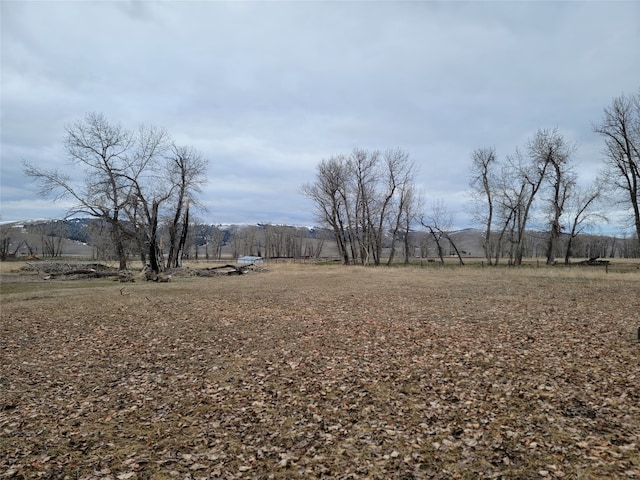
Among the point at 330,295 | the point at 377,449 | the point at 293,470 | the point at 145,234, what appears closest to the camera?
the point at 293,470

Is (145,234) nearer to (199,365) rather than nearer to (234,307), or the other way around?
(234,307)

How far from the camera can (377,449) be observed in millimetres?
4688

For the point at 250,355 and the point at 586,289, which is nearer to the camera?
the point at 250,355

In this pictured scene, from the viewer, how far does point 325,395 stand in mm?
6410

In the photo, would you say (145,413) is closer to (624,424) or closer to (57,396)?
(57,396)

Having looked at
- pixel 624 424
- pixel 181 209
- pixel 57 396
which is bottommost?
pixel 57 396

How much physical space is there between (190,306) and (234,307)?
1.92 m

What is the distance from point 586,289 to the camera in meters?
18.5

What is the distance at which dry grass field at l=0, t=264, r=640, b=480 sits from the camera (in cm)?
445

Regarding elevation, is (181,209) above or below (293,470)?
above

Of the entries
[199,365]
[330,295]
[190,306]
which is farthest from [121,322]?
[330,295]

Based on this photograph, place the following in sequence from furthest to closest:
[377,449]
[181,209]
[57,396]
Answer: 1. [181,209]
2. [57,396]
3. [377,449]

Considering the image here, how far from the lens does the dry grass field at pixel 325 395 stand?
4.45 meters

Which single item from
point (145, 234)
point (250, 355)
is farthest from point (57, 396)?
point (145, 234)
